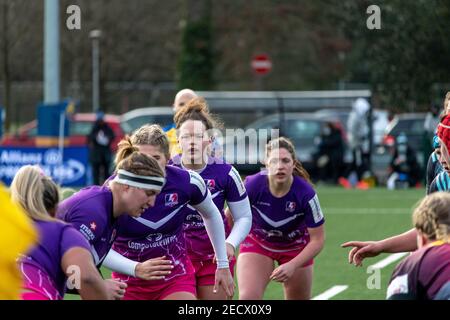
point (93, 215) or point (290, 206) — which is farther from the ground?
point (93, 215)

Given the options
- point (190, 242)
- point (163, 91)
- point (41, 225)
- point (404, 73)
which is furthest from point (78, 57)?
point (41, 225)

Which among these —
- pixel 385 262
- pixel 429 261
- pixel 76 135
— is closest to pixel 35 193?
pixel 429 261

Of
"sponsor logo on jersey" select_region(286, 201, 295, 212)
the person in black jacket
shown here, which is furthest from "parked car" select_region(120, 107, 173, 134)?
"sponsor logo on jersey" select_region(286, 201, 295, 212)

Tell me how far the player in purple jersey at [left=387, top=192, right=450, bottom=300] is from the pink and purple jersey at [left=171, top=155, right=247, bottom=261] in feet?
9.79

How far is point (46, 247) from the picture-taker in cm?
539

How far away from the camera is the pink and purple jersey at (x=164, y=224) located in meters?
7.36

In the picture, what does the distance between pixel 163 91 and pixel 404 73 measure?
19.7 metres

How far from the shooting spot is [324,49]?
159 feet

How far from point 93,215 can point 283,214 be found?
281 cm

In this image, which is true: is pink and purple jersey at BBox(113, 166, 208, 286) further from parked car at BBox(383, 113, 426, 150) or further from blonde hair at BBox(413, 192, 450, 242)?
parked car at BBox(383, 113, 426, 150)

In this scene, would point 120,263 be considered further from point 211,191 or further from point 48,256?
point 48,256

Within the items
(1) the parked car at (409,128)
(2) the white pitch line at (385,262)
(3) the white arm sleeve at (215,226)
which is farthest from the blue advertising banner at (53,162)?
(3) the white arm sleeve at (215,226)

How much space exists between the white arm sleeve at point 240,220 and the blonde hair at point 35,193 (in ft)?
9.32
